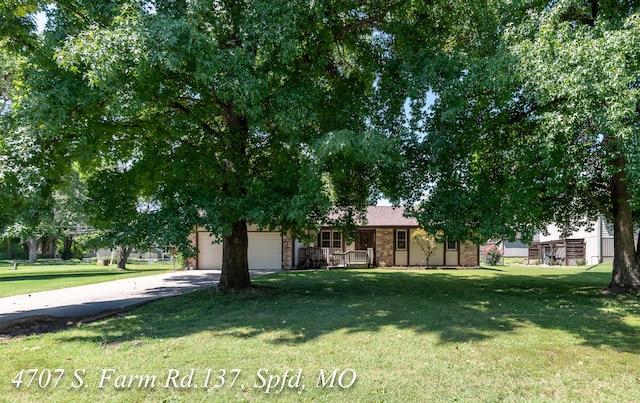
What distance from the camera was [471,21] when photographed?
10.4 metres

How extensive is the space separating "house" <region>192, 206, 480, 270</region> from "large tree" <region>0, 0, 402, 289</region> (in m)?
10.6

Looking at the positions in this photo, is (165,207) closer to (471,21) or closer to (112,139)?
(112,139)

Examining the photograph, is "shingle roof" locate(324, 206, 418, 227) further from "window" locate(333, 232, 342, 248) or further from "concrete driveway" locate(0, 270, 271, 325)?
"concrete driveway" locate(0, 270, 271, 325)

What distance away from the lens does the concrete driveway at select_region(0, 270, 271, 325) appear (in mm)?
8852

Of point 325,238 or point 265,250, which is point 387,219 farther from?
point 265,250

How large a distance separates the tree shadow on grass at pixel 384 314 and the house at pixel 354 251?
33.0 feet

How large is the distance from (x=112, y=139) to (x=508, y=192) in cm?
929

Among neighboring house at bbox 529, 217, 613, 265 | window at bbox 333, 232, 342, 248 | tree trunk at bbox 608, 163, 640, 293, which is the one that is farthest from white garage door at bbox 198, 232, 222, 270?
neighboring house at bbox 529, 217, 613, 265

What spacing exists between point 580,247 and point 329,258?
1811 centimetres

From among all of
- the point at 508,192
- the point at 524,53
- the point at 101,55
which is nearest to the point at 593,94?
the point at 524,53

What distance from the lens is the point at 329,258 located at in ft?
73.5

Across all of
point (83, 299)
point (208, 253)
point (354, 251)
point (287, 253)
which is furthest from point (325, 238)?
point (83, 299)

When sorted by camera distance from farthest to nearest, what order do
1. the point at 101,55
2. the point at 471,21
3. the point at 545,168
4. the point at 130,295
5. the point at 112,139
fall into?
the point at 130,295
the point at 471,21
the point at 112,139
the point at 545,168
the point at 101,55

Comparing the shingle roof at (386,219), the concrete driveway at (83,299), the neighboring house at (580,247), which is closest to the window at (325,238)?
the shingle roof at (386,219)
